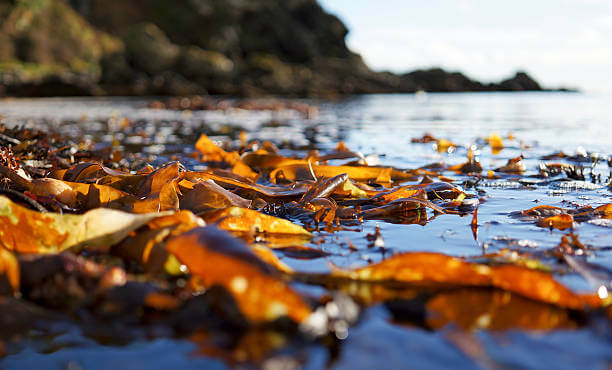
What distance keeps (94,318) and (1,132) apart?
2.95 metres

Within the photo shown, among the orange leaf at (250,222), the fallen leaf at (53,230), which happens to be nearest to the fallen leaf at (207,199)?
the orange leaf at (250,222)

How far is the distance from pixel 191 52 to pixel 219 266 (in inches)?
1912

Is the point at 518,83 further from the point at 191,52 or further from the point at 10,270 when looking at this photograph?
the point at 10,270

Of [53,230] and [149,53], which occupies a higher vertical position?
[149,53]

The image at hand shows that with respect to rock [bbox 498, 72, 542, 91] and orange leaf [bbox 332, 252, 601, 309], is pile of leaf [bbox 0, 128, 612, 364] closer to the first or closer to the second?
orange leaf [bbox 332, 252, 601, 309]

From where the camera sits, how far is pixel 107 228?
1504mm

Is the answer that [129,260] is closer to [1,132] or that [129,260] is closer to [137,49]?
[1,132]

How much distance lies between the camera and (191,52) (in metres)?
47.1

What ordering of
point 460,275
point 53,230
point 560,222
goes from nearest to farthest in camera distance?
point 460,275 → point 53,230 → point 560,222

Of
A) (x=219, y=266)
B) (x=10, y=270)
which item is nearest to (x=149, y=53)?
(x=10, y=270)

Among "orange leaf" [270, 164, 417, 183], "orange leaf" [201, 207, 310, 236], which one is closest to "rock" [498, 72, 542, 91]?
"orange leaf" [270, 164, 417, 183]

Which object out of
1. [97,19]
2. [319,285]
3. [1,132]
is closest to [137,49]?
[1,132]

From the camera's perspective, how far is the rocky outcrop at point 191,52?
4141cm

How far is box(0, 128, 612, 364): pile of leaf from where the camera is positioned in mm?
1129
